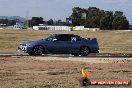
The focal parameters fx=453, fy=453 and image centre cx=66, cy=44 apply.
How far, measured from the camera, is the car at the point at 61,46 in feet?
92.5

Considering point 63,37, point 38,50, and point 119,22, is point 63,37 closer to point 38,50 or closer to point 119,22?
point 38,50

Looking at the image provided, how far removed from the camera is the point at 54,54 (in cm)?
2945

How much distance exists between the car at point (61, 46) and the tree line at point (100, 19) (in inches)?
4942

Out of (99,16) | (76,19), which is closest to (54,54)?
(99,16)

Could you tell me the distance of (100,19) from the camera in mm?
162250

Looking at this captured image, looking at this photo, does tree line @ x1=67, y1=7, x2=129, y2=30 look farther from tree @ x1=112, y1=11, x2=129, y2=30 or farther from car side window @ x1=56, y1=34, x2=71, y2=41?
car side window @ x1=56, y1=34, x2=71, y2=41

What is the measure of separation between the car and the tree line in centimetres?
12552

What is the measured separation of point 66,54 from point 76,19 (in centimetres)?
15726

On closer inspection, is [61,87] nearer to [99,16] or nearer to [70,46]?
[70,46]

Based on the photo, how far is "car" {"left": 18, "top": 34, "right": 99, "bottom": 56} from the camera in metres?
28.2

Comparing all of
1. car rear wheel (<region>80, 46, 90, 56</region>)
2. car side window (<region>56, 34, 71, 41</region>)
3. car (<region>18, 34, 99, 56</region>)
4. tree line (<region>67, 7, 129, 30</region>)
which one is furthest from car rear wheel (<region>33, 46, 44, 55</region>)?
tree line (<region>67, 7, 129, 30</region>)

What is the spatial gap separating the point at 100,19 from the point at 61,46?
134458mm

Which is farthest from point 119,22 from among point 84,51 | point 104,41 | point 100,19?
point 84,51

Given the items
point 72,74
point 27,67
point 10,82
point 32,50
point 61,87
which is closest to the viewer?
point 61,87
